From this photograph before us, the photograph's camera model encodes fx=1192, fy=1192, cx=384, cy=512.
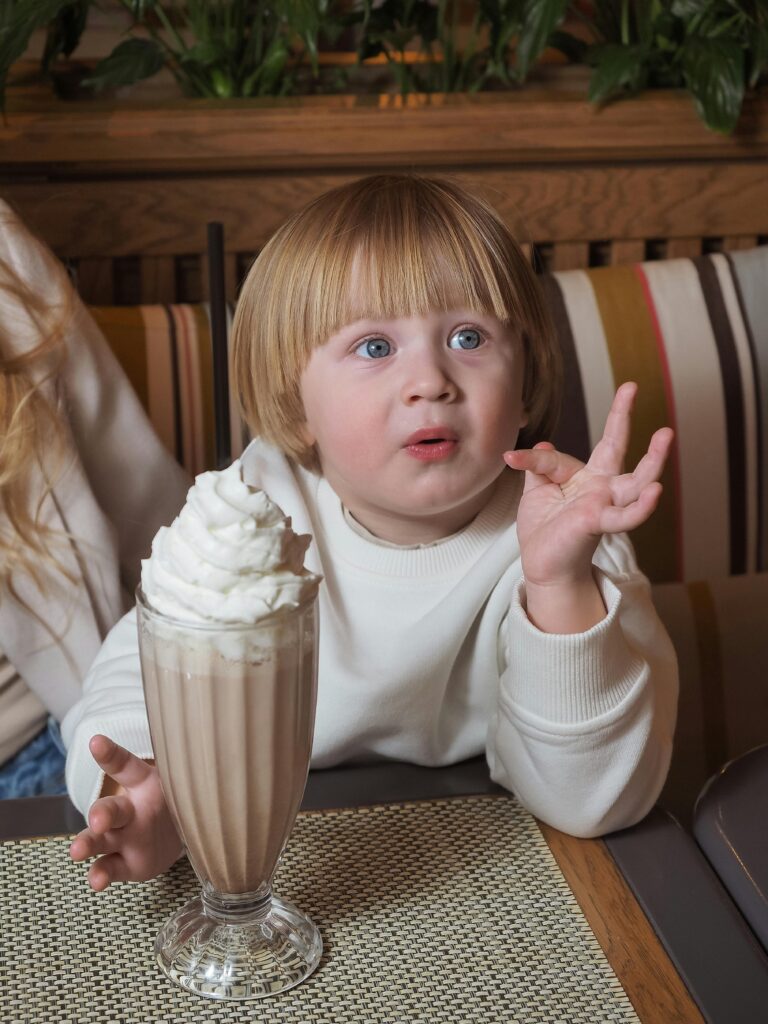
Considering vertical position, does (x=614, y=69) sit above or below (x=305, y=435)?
above

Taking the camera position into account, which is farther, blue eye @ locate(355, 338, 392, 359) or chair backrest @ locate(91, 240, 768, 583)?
chair backrest @ locate(91, 240, 768, 583)

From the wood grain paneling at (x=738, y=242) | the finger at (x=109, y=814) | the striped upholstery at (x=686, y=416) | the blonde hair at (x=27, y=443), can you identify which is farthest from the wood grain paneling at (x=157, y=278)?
the finger at (x=109, y=814)

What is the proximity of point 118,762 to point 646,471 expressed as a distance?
41 centimetres

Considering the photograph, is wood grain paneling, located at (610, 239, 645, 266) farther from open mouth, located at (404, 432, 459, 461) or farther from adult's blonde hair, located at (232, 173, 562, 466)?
open mouth, located at (404, 432, 459, 461)

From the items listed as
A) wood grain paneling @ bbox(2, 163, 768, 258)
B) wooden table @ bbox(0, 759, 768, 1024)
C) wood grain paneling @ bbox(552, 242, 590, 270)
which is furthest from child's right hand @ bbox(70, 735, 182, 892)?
wood grain paneling @ bbox(552, 242, 590, 270)

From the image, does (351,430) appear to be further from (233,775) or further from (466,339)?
(233,775)

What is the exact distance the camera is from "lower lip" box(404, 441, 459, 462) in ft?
3.16

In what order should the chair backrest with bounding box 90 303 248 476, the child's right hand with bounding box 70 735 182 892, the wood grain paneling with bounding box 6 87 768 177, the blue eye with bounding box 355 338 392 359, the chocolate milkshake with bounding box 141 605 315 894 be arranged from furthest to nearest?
the wood grain paneling with bounding box 6 87 768 177, the chair backrest with bounding box 90 303 248 476, the blue eye with bounding box 355 338 392 359, the child's right hand with bounding box 70 735 182 892, the chocolate milkshake with bounding box 141 605 315 894

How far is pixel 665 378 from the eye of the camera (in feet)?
5.42

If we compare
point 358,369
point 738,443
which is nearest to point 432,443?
point 358,369

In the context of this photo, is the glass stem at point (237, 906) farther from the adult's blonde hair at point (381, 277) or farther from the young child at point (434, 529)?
the adult's blonde hair at point (381, 277)

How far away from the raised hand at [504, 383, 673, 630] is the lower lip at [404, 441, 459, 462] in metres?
0.07

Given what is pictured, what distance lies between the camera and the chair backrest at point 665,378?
158 cm

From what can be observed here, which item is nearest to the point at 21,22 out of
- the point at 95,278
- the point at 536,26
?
the point at 95,278
